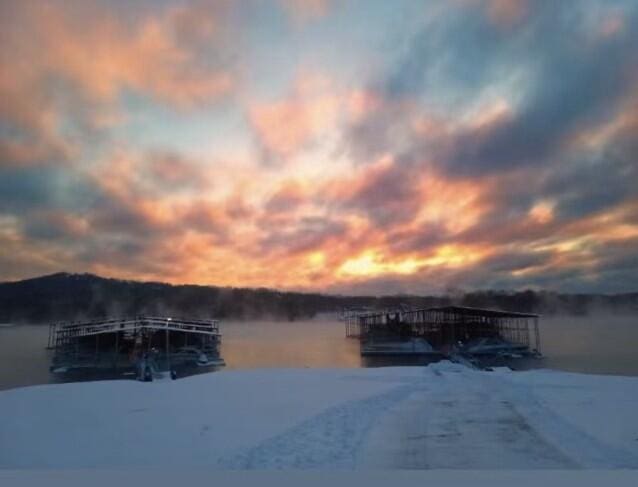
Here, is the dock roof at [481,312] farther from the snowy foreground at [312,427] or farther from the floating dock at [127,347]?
the snowy foreground at [312,427]

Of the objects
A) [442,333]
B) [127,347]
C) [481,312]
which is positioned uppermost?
[481,312]

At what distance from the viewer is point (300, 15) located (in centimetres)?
282

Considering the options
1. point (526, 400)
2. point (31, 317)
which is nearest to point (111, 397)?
point (31, 317)

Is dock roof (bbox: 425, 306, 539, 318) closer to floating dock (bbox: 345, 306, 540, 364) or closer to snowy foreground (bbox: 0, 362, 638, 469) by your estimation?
floating dock (bbox: 345, 306, 540, 364)

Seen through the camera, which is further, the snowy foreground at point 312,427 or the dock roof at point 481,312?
the dock roof at point 481,312

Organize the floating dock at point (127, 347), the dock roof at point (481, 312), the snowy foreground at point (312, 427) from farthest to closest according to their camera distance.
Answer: the dock roof at point (481, 312) < the floating dock at point (127, 347) < the snowy foreground at point (312, 427)

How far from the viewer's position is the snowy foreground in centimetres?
337

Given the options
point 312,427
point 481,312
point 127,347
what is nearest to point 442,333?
point 481,312

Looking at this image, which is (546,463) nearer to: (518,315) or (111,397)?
(111,397)

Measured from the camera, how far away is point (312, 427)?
182 inches

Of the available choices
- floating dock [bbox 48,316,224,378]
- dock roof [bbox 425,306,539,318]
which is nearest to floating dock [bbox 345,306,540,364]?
dock roof [bbox 425,306,539,318]

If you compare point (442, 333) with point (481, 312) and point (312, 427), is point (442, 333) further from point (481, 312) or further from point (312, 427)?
point (312, 427)

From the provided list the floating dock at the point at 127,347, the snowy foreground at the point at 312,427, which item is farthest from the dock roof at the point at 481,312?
the snowy foreground at the point at 312,427

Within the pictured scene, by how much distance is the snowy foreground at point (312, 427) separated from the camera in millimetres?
3373
